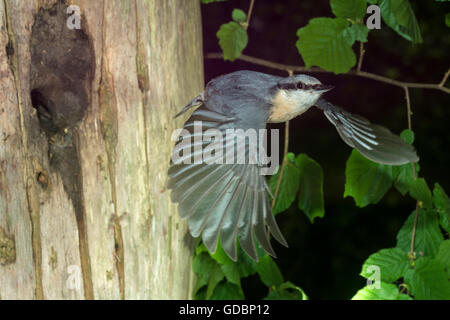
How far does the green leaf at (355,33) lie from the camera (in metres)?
1.06

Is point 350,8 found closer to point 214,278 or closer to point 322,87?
point 322,87

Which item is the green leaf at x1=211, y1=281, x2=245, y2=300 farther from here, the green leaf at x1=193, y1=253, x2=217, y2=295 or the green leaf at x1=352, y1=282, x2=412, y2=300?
the green leaf at x1=352, y1=282, x2=412, y2=300

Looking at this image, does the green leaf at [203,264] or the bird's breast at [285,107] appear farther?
the green leaf at [203,264]

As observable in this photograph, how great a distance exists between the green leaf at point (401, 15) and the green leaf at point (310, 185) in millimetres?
343

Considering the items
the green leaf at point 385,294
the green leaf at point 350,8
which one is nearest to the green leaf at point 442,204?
the green leaf at point 385,294

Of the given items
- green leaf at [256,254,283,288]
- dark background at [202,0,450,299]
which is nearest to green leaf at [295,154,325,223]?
green leaf at [256,254,283,288]

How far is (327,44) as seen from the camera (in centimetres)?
106

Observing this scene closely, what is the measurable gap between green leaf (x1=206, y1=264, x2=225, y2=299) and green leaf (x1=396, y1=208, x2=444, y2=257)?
1.37ft

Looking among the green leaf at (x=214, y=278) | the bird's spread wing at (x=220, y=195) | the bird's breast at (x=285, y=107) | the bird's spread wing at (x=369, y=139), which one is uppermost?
the bird's breast at (x=285, y=107)

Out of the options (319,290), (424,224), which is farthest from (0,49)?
(319,290)

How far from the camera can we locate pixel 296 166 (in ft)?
4.05

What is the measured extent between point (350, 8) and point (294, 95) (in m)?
0.37

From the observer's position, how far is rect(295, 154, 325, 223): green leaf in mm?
1223

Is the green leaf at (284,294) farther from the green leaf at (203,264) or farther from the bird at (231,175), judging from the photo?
the bird at (231,175)
